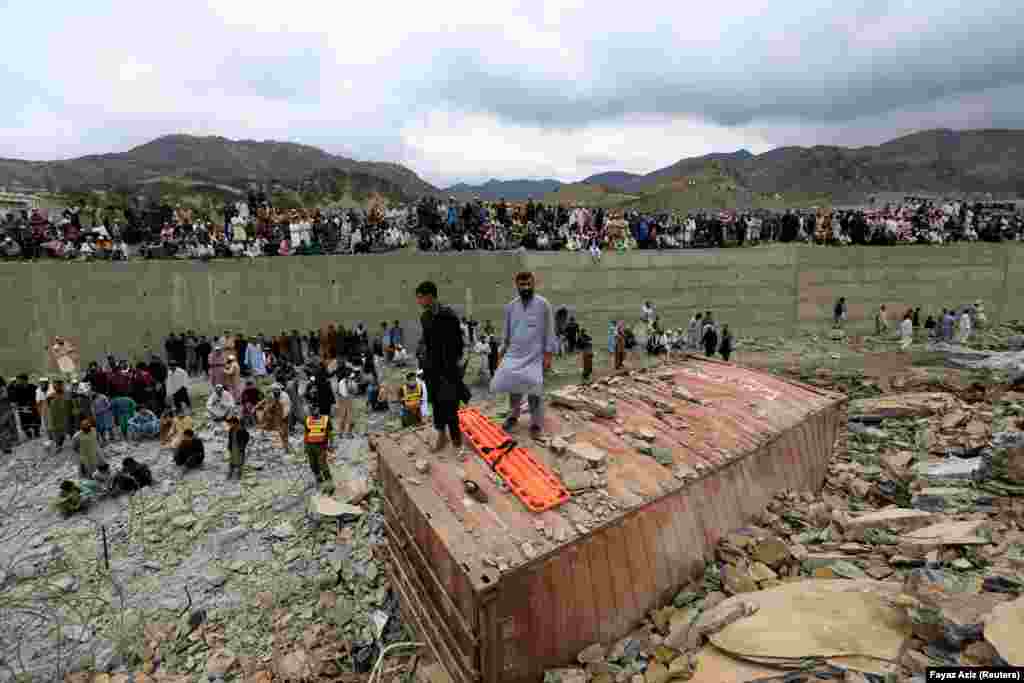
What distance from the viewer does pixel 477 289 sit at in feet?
59.6

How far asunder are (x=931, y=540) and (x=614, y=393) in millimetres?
3491

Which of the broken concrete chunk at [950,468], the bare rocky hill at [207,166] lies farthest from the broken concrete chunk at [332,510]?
the bare rocky hill at [207,166]

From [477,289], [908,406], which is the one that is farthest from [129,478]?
[908,406]

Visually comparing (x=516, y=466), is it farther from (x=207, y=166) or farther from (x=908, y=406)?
(x=207, y=166)

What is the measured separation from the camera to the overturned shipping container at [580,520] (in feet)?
13.4

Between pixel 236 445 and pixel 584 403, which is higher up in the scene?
pixel 584 403

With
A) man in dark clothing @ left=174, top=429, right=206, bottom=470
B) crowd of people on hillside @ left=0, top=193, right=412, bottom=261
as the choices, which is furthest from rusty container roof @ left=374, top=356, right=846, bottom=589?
crowd of people on hillside @ left=0, top=193, right=412, bottom=261

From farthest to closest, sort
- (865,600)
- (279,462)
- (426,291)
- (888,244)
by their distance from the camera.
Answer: (888,244) < (279,462) < (426,291) < (865,600)

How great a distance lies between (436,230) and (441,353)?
574 inches

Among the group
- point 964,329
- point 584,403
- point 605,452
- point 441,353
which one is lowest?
point 964,329

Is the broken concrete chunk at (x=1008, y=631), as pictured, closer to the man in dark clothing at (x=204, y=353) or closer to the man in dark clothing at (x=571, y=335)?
the man in dark clothing at (x=571, y=335)

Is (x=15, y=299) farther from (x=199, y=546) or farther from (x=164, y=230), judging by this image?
(x=199, y=546)

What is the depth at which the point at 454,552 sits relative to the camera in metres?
4.16

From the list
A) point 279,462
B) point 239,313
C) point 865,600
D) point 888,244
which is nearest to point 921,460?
point 865,600
